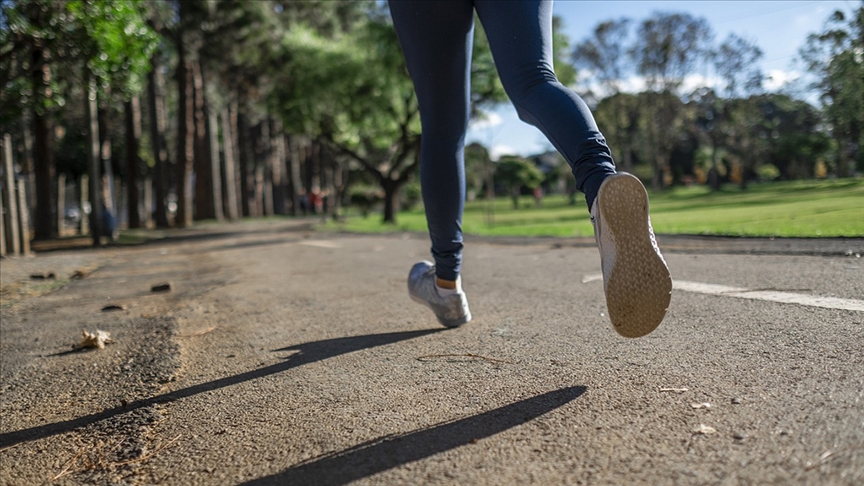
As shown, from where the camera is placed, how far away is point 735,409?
4.56 ft

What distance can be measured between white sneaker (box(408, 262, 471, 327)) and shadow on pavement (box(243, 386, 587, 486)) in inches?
39.1

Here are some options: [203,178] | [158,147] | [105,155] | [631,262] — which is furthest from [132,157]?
[631,262]

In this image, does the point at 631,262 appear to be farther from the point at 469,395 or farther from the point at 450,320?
the point at 450,320

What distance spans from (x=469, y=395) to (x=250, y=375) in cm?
82

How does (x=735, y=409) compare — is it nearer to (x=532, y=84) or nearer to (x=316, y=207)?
(x=532, y=84)

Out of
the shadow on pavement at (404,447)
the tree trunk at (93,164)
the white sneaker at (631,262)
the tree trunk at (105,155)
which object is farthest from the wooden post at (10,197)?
the white sneaker at (631,262)

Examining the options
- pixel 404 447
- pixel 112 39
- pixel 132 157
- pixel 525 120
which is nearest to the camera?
pixel 404 447

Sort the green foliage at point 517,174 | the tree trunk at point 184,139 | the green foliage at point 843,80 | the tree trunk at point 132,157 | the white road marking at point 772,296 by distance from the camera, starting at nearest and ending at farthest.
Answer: the white road marking at point 772,296 → the green foliage at point 843,80 → the tree trunk at point 132,157 → the tree trunk at point 184,139 → the green foliage at point 517,174

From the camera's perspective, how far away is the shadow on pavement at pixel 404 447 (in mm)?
1292

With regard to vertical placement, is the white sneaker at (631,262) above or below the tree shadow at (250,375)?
above

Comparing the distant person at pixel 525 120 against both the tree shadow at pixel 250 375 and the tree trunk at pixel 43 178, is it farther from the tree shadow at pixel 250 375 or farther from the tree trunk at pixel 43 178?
the tree trunk at pixel 43 178

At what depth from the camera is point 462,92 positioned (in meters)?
2.47

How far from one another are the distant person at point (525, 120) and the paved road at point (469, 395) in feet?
0.68

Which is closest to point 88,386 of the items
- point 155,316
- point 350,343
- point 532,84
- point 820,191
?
point 350,343
